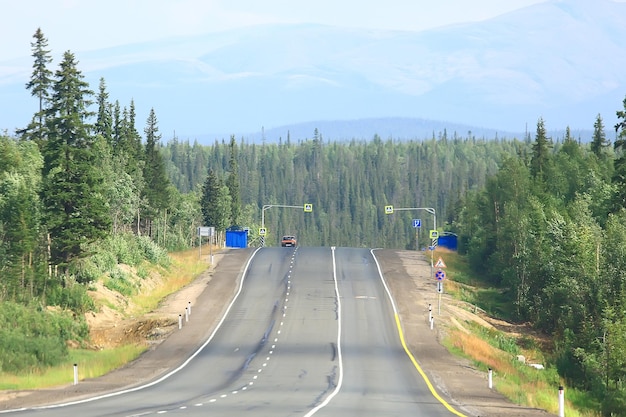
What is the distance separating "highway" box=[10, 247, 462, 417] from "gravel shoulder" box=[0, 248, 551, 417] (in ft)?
2.89

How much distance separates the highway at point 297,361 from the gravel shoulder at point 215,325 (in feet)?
2.89

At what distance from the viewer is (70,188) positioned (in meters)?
65.8

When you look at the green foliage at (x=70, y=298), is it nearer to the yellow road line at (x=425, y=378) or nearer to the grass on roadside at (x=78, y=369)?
the grass on roadside at (x=78, y=369)

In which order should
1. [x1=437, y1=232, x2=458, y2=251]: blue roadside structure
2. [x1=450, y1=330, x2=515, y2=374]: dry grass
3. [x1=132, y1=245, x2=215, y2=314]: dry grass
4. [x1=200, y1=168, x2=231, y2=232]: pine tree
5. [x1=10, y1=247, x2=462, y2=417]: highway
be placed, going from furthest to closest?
1. [x1=200, y1=168, x2=231, y2=232]: pine tree
2. [x1=437, y1=232, x2=458, y2=251]: blue roadside structure
3. [x1=132, y1=245, x2=215, y2=314]: dry grass
4. [x1=450, y1=330, x2=515, y2=374]: dry grass
5. [x1=10, y1=247, x2=462, y2=417]: highway

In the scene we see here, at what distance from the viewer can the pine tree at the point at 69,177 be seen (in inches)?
2576

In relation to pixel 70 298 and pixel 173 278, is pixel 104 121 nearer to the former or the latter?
pixel 173 278

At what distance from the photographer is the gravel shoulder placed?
1475 inches

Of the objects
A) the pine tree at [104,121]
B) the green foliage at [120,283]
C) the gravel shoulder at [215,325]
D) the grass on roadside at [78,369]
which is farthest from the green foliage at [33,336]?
the pine tree at [104,121]

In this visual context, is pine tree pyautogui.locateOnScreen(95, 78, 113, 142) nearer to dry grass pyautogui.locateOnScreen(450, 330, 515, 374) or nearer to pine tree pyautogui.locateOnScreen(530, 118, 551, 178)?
pine tree pyautogui.locateOnScreen(530, 118, 551, 178)

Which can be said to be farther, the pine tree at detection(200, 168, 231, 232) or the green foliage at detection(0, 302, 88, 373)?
the pine tree at detection(200, 168, 231, 232)

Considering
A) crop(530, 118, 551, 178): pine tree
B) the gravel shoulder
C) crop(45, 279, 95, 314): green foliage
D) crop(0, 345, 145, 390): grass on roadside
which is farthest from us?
crop(530, 118, 551, 178): pine tree

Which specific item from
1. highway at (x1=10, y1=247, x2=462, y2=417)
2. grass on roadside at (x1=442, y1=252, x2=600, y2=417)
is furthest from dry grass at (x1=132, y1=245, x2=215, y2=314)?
grass on roadside at (x1=442, y1=252, x2=600, y2=417)

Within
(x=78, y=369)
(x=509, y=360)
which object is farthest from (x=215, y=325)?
(x=509, y=360)

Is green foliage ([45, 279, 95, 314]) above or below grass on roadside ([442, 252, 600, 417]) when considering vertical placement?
above
